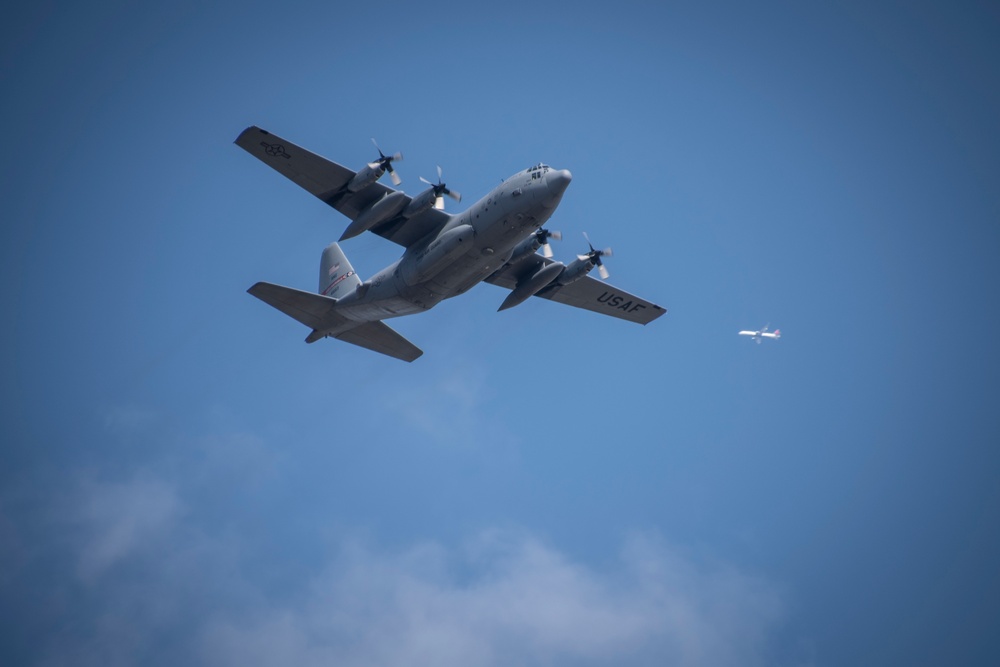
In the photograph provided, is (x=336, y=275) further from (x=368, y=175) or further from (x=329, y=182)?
(x=368, y=175)

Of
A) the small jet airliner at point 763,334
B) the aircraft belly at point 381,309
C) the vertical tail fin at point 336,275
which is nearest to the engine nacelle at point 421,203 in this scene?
the aircraft belly at point 381,309

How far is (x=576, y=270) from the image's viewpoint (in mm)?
29156

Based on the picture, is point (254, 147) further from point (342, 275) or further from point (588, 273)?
point (588, 273)

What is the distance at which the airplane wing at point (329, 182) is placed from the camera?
25.4 m

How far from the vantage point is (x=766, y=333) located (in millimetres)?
64188

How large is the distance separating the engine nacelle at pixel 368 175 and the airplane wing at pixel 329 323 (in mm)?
4286

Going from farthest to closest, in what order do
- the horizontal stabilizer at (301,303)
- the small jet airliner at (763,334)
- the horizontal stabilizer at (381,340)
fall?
the small jet airliner at (763,334)
the horizontal stabilizer at (381,340)
the horizontal stabilizer at (301,303)

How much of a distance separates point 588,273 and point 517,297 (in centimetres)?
266

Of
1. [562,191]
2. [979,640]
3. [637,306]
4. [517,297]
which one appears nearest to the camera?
[562,191]

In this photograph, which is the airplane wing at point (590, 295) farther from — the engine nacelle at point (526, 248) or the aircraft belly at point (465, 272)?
A: the aircraft belly at point (465, 272)

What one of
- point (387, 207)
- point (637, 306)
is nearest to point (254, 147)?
point (387, 207)

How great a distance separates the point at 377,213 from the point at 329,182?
5.67ft

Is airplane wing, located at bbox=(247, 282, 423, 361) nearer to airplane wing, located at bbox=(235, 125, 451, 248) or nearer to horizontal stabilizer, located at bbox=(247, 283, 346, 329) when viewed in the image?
horizontal stabilizer, located at bbox=(247, 283, 346, 329)

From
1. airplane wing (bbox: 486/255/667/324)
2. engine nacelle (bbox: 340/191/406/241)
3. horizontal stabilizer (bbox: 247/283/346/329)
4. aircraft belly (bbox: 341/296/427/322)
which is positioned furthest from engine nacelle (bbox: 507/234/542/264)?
horizontal stabilizer (bbox: 247/283/346/329)
